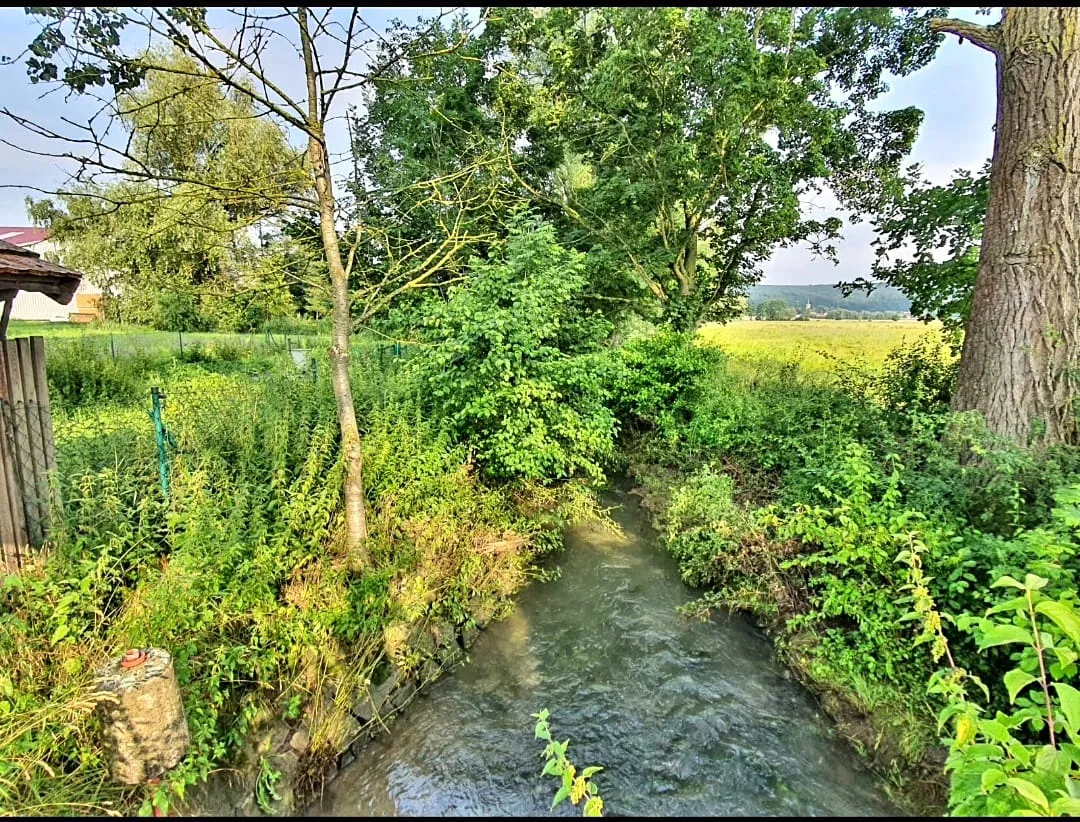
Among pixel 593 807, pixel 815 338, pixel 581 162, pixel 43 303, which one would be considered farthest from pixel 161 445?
pixel 43 303

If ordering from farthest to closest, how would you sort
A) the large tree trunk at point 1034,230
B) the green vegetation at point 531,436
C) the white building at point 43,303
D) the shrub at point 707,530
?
the white building at point 43,303, the shrub at point 707,530, the large tree trunk at point 1034,230, the green vegetation at point 531,436

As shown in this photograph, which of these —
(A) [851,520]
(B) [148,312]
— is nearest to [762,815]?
(A) [851,520]

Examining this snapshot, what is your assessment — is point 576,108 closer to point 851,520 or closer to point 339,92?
point 339,92

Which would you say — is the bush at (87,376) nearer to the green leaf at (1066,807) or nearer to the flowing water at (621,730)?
the flowing water at (621,730)

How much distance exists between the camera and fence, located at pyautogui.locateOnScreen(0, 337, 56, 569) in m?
3.05

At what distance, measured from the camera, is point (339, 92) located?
3.40m

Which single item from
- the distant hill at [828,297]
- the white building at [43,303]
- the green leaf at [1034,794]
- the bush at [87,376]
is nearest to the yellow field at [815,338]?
the distant hill at [828,297]

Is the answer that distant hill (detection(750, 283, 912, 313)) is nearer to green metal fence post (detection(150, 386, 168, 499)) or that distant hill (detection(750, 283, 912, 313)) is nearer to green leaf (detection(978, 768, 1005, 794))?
green leaf (detection(978, 768, 1005, 794))

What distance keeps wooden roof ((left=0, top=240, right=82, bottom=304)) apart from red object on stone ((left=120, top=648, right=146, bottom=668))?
2.21m

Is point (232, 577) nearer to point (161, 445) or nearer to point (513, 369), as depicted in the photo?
point (161, 445)

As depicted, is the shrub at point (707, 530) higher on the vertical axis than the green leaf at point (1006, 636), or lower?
lower

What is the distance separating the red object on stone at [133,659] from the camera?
2.38 meters

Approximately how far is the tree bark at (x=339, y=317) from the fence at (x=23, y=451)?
5.81 feet

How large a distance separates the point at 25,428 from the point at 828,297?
Answer: 405 inches
